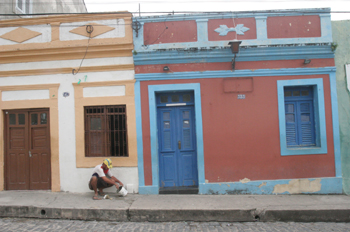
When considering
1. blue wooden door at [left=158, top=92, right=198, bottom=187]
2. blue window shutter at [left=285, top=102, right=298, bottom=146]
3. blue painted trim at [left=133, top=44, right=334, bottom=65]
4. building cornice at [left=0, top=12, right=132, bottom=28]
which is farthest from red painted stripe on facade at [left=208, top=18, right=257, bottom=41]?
building cornice at [left=0, top=12, right=132, bottom=28]

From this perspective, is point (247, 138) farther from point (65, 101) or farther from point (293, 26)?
point (65, 101)

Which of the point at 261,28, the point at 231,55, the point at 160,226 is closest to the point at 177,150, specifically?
the point at 160,226

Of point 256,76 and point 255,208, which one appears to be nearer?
point 255,208

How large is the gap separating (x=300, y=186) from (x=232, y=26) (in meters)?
4.23

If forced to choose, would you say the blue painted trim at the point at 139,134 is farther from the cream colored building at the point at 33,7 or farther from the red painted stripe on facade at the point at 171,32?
the cream colored building at the point at 33,7

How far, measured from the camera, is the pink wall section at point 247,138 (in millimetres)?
6152

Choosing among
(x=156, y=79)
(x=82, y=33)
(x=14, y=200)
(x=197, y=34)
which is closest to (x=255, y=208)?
(x=156, y=79)

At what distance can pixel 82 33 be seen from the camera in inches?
254

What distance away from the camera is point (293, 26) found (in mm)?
6352

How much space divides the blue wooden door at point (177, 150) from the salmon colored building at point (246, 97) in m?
0.05

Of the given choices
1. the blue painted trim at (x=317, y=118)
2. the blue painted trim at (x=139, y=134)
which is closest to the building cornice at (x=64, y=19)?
the blue painted trim at (x=139, y=134)

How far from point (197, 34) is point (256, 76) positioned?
1795mm

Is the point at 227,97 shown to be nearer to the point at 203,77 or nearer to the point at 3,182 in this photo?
the point at 203,77

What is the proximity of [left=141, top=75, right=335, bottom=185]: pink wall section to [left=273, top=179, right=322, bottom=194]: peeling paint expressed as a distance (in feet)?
0.53
